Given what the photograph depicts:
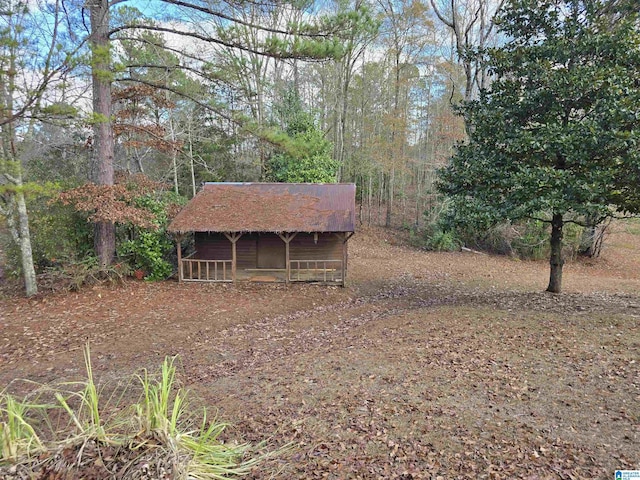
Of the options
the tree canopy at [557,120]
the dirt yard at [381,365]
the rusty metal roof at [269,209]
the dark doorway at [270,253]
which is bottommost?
the dirt yard at [381,365]

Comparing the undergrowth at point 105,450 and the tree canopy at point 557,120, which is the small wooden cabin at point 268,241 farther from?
the undergrowth at point 105,450

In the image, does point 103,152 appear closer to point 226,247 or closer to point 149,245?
point 149,245

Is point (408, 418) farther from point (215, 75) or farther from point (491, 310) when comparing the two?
point (215, 75)

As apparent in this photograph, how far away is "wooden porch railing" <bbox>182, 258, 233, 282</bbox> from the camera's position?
12.7 metres

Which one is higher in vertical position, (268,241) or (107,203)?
(107,203)

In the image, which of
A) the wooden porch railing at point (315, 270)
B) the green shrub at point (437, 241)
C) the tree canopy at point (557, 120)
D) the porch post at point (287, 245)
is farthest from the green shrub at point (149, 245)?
the green shrub at point (437, 241)

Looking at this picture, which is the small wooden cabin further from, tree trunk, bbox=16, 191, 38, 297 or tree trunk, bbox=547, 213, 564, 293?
tree trunk, bbox=547, 213, 564, 293

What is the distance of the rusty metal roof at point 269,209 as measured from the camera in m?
12.1

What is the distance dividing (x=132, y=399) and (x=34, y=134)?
10.1m

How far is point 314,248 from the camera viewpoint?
13.3 metres

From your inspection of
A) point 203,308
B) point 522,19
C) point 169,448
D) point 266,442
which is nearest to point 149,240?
point 203,308

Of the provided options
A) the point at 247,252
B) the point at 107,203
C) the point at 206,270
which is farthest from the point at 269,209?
the point at 107,203

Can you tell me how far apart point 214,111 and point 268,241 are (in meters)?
4.93

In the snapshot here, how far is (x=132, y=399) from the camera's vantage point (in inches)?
199
